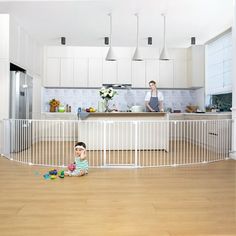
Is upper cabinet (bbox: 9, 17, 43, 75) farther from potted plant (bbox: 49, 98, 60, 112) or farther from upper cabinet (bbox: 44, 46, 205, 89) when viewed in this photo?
potted plant (bbox: 49, 98, 60, 112)

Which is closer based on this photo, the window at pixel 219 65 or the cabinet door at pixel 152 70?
the window at pixel 219 65

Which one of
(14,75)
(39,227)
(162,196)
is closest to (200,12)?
(14,75)

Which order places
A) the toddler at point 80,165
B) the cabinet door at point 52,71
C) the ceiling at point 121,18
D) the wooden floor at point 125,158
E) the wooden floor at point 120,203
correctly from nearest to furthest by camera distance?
the wooden floor at point 120,203 → the toddler at point 80,165 → the wooden floor at point 125,158 → the ceiling at point 121,18 → the cabinet door at point 52,71

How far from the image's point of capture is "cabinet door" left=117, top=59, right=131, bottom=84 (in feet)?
28.9

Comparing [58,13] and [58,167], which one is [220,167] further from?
[58,13]

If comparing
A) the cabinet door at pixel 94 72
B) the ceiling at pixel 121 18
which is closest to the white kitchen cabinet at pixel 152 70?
the ceiling at pixel 121 18

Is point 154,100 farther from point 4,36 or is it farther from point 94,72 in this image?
point 4,36

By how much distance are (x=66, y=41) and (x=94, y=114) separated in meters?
2.72

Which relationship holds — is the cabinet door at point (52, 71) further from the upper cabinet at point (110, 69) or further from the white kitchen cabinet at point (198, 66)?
the white kitchen cabinet at point (198, 66)

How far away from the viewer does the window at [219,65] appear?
7.10 metres

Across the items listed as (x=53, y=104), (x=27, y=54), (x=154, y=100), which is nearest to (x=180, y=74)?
(x=154, y=100)

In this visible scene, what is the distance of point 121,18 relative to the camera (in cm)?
614

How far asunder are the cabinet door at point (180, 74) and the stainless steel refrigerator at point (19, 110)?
418cm

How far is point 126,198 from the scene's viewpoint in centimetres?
279
